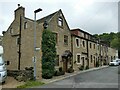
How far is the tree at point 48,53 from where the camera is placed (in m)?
21.5

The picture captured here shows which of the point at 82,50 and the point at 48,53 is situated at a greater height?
the point at 82,50

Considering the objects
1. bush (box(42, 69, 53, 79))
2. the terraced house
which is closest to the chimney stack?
the terraced house

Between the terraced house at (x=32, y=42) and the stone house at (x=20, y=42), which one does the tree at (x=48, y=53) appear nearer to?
the terraced house at (x=32, y=42)

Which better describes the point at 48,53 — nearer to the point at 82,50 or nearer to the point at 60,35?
the point at 60,35

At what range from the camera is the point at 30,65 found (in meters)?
23.8

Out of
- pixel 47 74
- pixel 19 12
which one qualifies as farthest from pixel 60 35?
pixel 47 74

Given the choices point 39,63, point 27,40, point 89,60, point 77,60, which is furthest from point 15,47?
point 89,60

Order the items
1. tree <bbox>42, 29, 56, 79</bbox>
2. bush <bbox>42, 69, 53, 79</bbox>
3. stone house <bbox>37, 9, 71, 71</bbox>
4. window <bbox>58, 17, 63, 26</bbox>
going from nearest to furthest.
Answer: bush <bbox>42, 69, 53, 79</bbox> → tree <bbox>42, 29, 56, 79</bbox> → stone house <bbox>37, 9, 71, 71</bbox> → window <bbox>58, 17, 63, 26</bbox>

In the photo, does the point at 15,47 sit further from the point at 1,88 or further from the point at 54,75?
the point at 1,88

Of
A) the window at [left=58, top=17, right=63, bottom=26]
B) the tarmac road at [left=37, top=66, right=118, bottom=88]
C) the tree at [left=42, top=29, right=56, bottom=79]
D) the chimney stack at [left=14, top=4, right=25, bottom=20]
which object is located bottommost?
the tarmac road at [left=37, top=66, right=118, bottom=88]

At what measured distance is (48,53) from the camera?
71.6 feet

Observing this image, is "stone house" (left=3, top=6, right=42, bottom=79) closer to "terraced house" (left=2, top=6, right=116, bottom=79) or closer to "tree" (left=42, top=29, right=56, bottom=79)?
"terraced house" (left=2, top=6, right=116, bottom=79)

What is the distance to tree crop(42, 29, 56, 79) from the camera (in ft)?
70.5

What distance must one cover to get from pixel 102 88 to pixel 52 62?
29.4 ft
